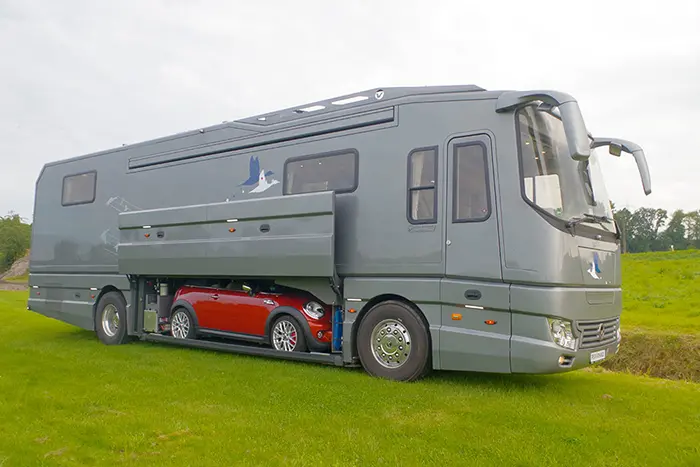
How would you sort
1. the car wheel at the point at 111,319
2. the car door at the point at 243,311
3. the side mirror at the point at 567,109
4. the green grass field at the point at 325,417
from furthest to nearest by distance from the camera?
the car wheel at the point at 111,319, the car door at the point at 243,311, the side mirror at the point at 567,109, the green grass field at the point at 325,417

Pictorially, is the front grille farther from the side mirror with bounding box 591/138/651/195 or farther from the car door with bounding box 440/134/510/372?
the side mirror with bounding box 591/138/651/195

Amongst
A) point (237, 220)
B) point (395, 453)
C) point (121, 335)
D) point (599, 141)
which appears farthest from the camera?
point (121, 335)

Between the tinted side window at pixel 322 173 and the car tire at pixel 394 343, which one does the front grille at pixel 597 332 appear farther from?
the tinted side window at pixel 322 173

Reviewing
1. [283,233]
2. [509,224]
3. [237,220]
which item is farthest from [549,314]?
[237,220]

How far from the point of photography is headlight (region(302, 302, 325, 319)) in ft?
27.7

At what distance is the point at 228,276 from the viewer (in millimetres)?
9367

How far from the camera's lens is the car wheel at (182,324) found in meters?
10.2

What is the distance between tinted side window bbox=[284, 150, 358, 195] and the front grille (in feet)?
11.2

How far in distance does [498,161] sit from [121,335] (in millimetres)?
8079

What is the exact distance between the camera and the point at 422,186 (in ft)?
24.3

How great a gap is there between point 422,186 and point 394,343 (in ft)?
6.65

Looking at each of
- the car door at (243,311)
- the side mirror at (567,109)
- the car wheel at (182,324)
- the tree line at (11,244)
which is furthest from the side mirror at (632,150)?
the tree line at (11,244)

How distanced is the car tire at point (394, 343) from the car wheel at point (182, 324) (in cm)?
381

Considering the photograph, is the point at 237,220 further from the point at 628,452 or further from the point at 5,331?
the point at 5,331
